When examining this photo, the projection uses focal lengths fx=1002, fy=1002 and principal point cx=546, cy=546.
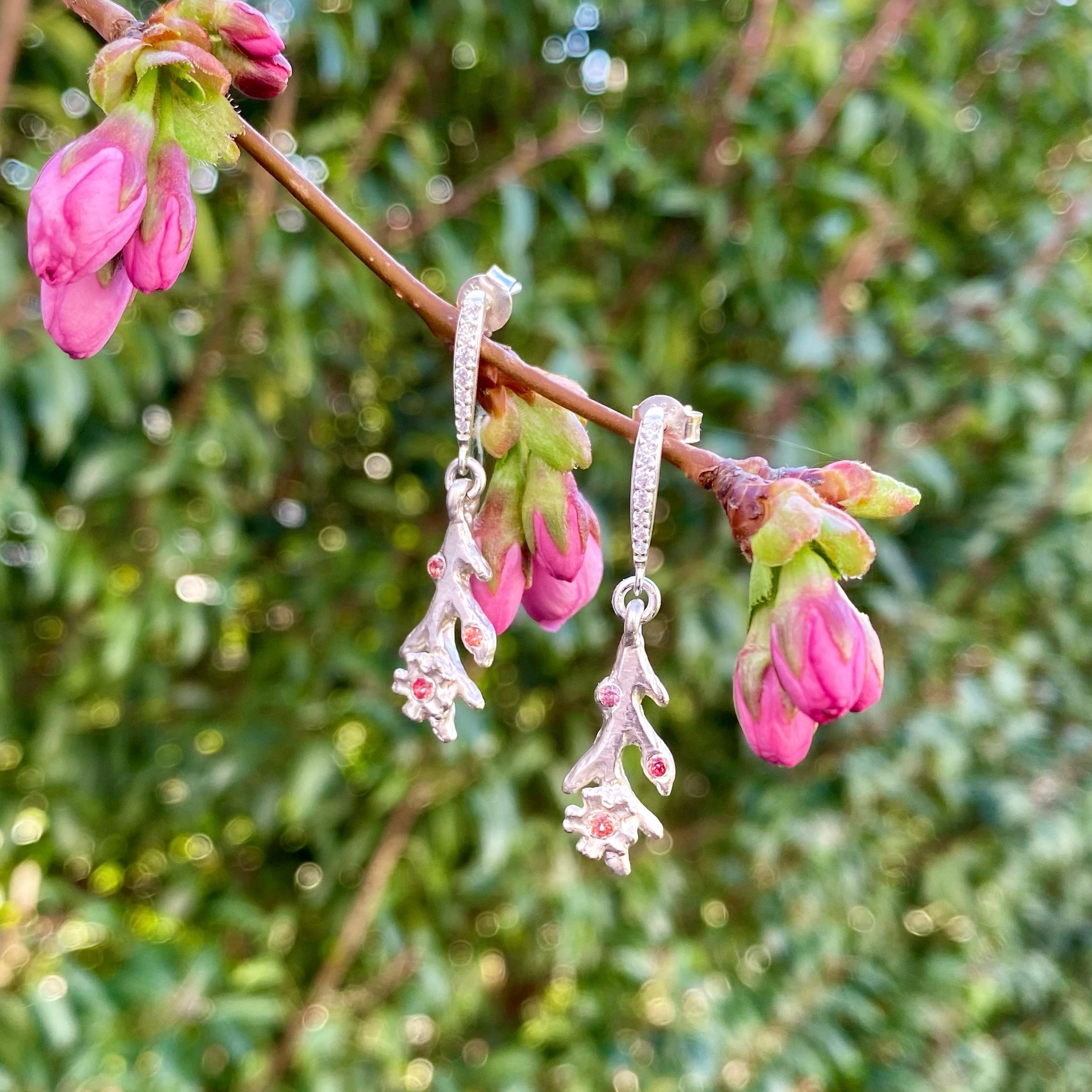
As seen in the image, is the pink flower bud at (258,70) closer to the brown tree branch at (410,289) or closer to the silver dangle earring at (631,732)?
the brown tree branch at (410,289)

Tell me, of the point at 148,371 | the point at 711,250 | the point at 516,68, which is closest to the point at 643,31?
the point at 516,68

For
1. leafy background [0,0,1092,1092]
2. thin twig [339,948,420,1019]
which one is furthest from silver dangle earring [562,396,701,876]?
thin twig [339,948,420,1019]

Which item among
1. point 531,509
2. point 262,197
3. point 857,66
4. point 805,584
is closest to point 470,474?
point 531,509

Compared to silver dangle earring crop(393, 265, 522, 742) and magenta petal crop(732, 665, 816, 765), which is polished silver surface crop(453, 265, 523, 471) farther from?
magenta petal crop(732, 665, 816, 765)

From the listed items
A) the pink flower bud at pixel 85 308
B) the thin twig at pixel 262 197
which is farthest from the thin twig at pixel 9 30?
the pink flower bud at pixel 85 308

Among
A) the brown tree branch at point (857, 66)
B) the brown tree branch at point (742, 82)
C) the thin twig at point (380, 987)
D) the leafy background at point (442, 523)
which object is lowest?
the thin twig at point (380, 987)

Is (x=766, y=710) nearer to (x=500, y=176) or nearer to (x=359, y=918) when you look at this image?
(x=500, y=176)

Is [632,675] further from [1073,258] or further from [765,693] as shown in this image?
[1073,258]
